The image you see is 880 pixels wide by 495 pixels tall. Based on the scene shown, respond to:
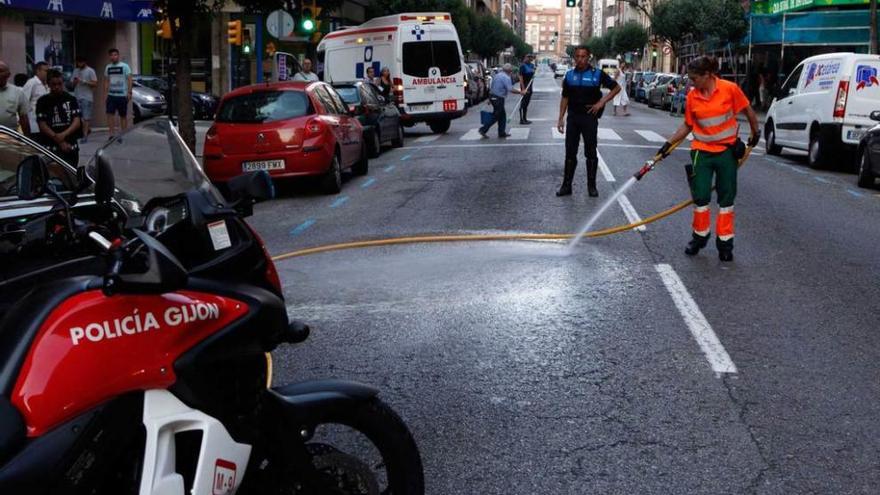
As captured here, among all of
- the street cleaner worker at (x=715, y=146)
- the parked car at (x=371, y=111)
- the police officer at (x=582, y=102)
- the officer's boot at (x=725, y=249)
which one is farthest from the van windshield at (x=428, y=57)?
the officer's boot at (x=725, y=249)

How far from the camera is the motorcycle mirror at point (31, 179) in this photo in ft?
11.3

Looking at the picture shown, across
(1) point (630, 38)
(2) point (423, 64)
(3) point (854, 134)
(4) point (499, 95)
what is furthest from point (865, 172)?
(1) point (630, 38)

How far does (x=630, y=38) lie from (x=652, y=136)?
82512 millimetres

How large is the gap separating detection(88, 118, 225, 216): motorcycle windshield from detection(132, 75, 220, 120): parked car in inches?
1144

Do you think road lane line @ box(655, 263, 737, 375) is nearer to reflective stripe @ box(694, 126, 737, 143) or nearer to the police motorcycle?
reflective stripe @ box(694, 126, 737, 143)

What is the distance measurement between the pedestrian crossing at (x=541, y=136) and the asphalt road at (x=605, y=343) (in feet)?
36.6

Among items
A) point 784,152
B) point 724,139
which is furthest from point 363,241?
point 784,152

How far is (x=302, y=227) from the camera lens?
11.6 m

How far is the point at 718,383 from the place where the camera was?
219 inches

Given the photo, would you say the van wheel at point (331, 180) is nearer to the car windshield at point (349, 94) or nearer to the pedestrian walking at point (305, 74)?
the car windshield at point (349, 94)

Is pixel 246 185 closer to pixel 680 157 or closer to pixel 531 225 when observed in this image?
pixel 531 225

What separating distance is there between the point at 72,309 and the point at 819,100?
17.6 metres

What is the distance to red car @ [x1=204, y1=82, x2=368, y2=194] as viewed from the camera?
1409 centimetres

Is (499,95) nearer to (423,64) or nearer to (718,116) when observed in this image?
(423,64)
